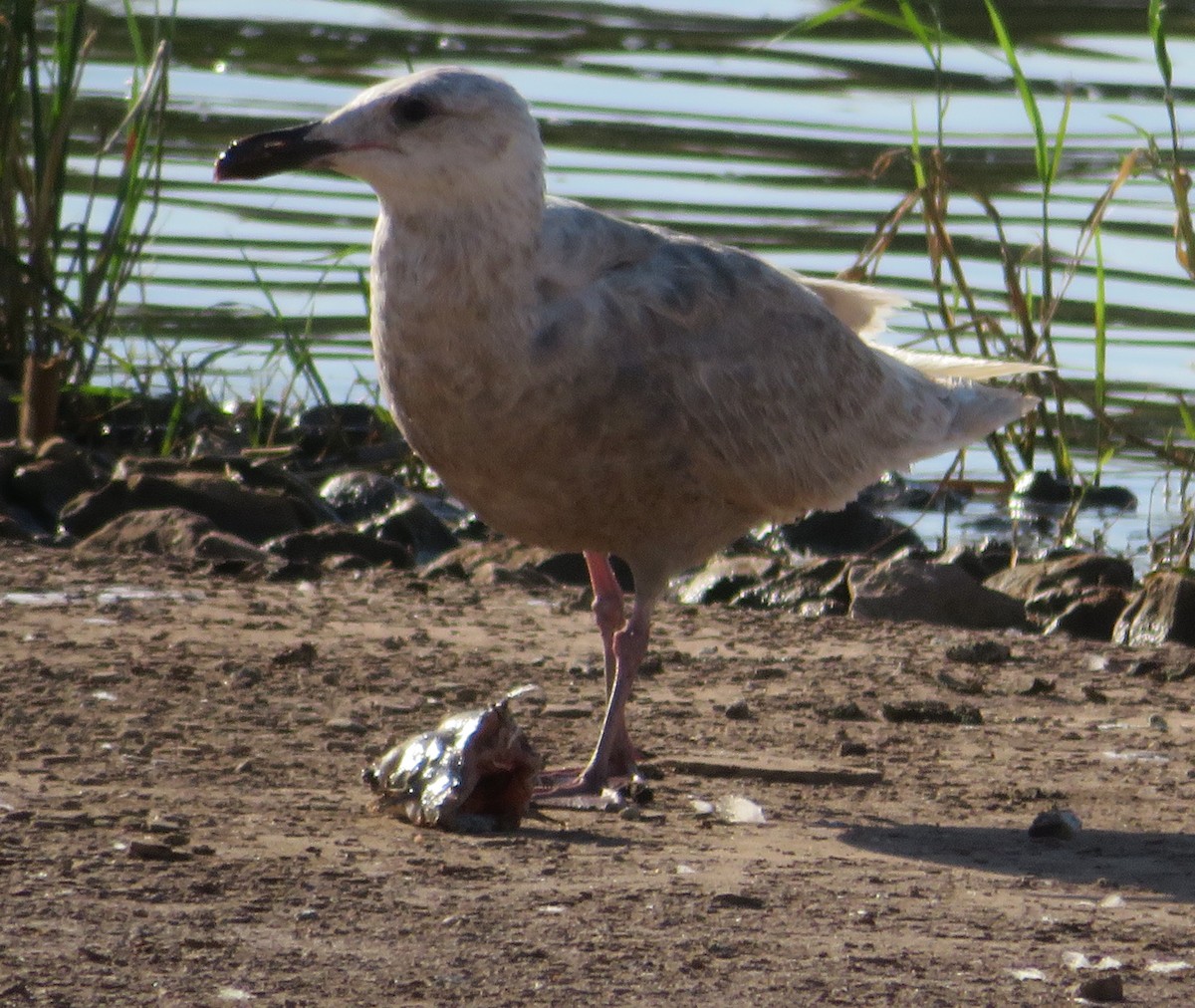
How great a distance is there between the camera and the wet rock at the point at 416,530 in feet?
25.5

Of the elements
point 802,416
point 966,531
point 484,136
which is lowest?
point 966,531

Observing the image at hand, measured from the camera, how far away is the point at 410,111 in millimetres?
4855

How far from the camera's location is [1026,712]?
5703mm

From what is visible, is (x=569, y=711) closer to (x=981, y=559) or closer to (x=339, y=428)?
(x=981, y=559)

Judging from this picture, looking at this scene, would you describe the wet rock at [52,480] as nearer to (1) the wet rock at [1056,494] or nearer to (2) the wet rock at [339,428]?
(2) the wet rock at [339,428]

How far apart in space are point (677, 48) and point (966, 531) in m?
6.58

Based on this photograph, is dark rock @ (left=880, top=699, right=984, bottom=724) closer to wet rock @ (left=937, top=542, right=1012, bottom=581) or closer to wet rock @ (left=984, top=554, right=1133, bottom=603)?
wet rock @ (left=984, top=554, right=1133, bottom=603)

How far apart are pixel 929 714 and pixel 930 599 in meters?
1.28

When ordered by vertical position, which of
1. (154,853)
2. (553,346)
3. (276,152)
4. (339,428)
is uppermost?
(276,152)

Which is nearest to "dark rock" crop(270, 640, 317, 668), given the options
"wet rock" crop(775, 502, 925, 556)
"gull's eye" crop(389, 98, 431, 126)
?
"gull's eye" crop(389, 98, 431, 126)

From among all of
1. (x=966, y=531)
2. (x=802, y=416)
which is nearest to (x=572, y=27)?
A: (x=966, y=531)

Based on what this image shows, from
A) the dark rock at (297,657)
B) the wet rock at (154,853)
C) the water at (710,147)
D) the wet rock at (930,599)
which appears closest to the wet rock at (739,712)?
the dark rock at (297,657)

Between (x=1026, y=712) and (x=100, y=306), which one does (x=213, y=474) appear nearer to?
(x=100, y=306)

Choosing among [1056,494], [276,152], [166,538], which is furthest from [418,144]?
[1056,494]
